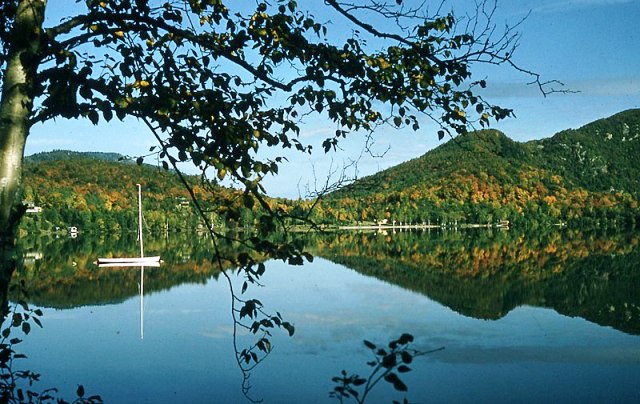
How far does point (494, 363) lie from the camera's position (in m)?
14.4

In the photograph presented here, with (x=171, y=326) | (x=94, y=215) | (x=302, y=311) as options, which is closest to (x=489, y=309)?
(x=302, y=311)

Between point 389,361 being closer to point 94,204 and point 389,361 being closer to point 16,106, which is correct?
point 16,106

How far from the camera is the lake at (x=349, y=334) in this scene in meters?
12.6

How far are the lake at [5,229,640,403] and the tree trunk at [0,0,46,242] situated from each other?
174 inches

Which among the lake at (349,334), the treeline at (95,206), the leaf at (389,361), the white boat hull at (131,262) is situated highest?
the treeline at (95,206)

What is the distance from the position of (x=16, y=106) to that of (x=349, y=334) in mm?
14798

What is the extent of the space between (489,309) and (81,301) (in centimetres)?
1606

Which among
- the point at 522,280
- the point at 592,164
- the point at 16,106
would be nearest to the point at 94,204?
the point at 522,280

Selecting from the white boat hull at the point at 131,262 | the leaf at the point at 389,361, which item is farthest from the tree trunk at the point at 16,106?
the white boat hull at the point at 131,262

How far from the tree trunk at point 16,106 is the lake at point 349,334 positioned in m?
4.42

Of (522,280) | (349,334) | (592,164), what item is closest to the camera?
(349,334)

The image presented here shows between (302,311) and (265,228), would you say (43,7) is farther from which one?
(302,311)

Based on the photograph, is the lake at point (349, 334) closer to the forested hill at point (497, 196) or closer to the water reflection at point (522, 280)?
the water reflection at point (522, 280)

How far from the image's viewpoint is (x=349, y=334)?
59.3 ft
